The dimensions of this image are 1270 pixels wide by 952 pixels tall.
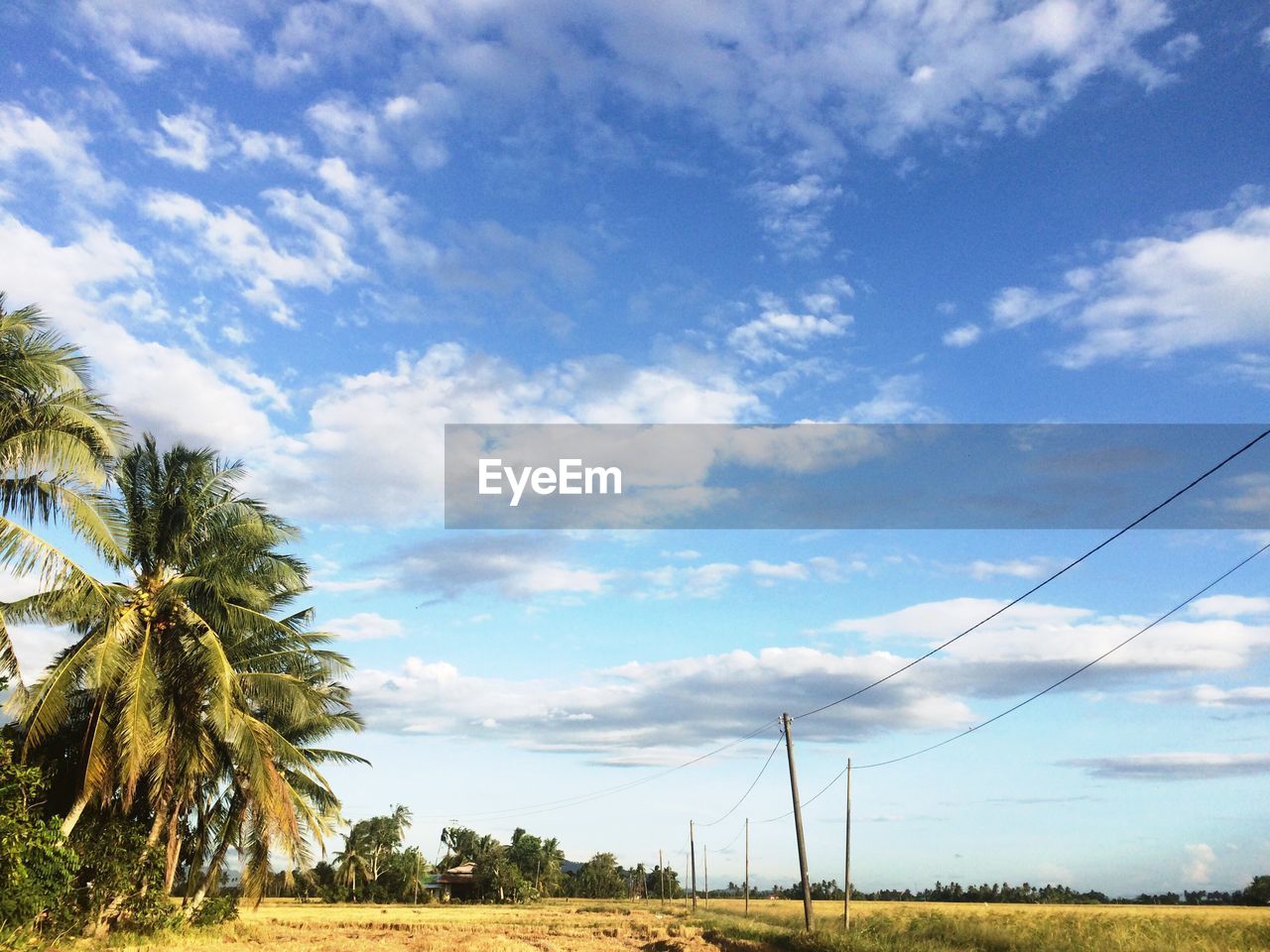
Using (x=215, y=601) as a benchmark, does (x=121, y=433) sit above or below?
above

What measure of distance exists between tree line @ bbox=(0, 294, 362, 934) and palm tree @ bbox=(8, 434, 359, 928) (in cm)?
5

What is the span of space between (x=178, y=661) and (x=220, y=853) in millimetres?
10902

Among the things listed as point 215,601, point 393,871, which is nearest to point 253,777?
point 215,601

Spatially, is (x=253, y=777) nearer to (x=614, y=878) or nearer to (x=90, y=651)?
(x=90, y=651)

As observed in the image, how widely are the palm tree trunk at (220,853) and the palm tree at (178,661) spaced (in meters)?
1.81

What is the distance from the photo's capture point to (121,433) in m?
17.8

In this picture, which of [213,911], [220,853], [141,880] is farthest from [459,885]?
[141,880]

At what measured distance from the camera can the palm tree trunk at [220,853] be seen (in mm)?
26406

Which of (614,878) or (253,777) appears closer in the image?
(253,777)

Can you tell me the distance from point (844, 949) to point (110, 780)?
18.3 m

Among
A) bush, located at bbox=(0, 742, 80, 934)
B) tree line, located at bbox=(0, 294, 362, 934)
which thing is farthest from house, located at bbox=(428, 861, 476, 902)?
bush, located at bbox=(0, 742, 80, 934)

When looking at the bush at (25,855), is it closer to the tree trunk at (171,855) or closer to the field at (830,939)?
the field at (830,939)

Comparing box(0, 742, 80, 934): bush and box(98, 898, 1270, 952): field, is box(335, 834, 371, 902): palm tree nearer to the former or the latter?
box(98, 898, 1270, 952): field

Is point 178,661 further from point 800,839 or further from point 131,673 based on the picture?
point 800,839
